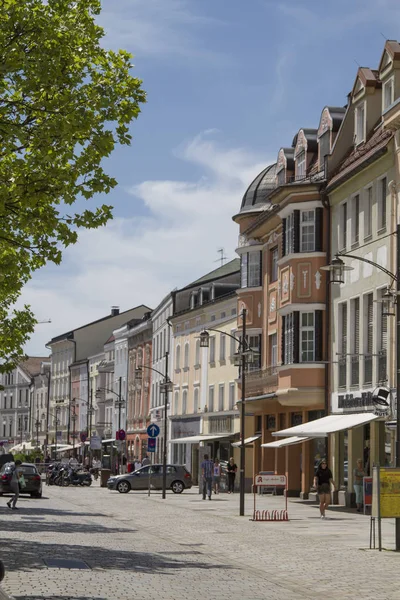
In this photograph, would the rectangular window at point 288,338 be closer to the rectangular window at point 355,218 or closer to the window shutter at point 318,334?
the window shutter at point 318,334

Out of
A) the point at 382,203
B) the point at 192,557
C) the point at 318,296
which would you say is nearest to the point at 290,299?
the point at 318,296

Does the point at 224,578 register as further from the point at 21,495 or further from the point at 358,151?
the point at 21,495

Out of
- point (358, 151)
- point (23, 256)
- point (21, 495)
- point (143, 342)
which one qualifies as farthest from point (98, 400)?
point (23, 256)

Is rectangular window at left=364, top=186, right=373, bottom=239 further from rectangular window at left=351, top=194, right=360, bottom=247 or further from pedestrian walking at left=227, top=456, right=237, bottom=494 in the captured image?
pedestrian walking at left=227, top=456, right=237, bottom=494

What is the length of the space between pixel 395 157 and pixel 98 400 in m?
81.4

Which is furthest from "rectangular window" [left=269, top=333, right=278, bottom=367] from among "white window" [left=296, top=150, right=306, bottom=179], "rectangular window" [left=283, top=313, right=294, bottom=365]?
"white window" [left=296, top=150, right=306, bottom=179]

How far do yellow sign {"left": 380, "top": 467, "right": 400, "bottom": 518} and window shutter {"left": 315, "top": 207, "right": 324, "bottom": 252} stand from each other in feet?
73.5

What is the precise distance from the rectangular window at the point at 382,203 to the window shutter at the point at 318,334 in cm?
657

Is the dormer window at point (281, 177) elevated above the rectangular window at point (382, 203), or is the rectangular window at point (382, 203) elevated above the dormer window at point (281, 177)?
the dormer window at point (281, 177)

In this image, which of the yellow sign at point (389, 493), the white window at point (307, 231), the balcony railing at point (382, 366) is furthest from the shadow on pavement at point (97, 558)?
the white window at point (307, 231)

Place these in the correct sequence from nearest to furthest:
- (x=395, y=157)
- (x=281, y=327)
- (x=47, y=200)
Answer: (x=47, y=200), (x=395, y=157), (x=281, y=327)

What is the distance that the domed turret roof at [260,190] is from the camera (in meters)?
53.1

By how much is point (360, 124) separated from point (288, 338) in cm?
850

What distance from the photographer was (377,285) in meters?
36.9
